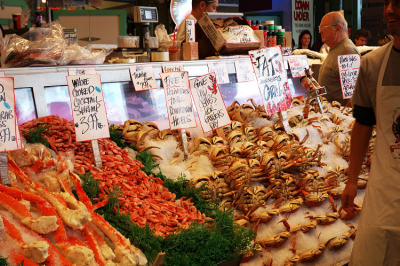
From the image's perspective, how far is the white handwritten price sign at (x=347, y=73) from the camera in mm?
4051

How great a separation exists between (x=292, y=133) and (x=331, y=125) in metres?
0.49

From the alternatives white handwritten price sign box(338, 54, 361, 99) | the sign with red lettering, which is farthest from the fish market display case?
the sign with red lettering

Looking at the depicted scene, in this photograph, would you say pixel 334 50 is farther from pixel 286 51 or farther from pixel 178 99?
pixel 178 99

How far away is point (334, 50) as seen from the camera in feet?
14.9

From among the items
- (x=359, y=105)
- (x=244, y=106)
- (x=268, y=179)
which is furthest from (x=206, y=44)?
(x=359, y=105)

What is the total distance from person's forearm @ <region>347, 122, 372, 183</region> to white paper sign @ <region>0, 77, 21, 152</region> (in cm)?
151

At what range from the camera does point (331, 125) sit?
3.34 metres

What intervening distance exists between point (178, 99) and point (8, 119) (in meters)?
1.03

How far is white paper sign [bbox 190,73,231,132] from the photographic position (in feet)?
9.09

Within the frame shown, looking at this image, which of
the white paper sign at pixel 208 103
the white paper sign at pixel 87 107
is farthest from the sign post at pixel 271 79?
the white paper sign at pixel 87 107

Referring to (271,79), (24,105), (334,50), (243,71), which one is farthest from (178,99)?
(334,50)

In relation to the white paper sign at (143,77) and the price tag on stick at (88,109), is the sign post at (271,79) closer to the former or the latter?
the white paper sign at (143,77)

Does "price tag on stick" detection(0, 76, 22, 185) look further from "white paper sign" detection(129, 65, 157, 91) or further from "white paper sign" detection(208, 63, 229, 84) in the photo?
"white paper sign" detection(208, 63, 229, 84)

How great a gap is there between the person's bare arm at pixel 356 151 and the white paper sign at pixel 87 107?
1.22 m
